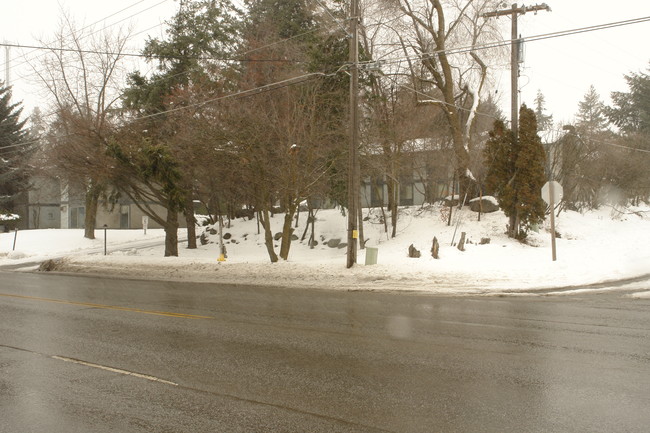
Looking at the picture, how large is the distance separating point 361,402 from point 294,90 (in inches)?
707

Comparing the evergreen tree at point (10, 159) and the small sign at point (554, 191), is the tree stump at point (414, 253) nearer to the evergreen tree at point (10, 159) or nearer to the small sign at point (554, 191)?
the small sign at point (554, 191)

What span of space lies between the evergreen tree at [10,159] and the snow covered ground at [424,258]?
15961 millimetres

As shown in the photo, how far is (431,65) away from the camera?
91.1 feet

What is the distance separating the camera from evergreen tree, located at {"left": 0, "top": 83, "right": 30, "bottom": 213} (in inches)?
1922

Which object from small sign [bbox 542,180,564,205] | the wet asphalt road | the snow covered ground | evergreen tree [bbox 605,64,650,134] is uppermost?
evergreen tree [bbox 605,64,650,134]

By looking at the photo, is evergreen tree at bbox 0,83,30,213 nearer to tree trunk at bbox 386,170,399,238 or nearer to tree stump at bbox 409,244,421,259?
tree trunk at bbox 386,170,399,238

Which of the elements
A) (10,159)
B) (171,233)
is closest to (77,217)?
(10,159)

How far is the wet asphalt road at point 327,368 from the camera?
510cm

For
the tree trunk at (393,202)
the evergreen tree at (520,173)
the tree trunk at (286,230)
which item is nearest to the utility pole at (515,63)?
the evergreen tree at (520,173)

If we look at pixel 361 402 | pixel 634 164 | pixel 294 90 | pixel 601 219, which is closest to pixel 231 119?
pixel 294 90

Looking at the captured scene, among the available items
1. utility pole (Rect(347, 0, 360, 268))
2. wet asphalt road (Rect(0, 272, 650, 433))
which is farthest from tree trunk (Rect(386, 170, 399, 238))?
wet asphalt road (Rect(0, 272, 650, 433))

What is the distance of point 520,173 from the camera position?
74.6ft

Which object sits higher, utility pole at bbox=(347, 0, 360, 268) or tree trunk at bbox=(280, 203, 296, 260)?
utility pole at bbox=(347, 0, 360, 268)

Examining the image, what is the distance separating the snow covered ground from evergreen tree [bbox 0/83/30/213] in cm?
1596
